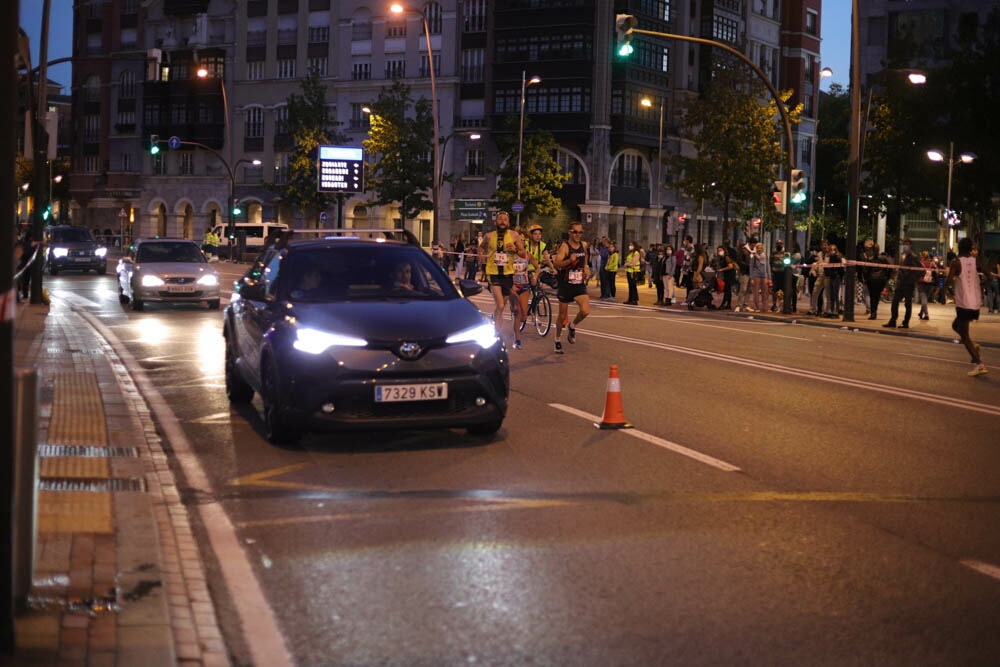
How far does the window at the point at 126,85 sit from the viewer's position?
98.7 meters

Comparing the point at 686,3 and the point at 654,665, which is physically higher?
the point at 686,3

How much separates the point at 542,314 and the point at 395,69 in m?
63.2

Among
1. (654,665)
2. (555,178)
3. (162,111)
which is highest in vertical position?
(162,111)

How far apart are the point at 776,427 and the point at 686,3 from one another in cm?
7114

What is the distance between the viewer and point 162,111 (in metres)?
96.6

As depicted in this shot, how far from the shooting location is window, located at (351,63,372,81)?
276 feet

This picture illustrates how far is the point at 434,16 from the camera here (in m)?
80.4

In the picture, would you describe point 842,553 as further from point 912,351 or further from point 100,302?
point 100,302

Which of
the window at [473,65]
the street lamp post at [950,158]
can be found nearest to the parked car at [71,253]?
the street lamp post at [950,158]

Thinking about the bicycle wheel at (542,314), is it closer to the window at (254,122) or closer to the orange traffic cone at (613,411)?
the orange traffic cone at (613,411)

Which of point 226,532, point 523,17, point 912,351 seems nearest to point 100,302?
point 912,351

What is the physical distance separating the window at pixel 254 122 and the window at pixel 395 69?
39.7 feet

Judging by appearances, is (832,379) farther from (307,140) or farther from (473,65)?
(307,140)

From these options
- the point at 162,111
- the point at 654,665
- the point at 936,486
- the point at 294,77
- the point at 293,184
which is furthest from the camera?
the point at 162,111
